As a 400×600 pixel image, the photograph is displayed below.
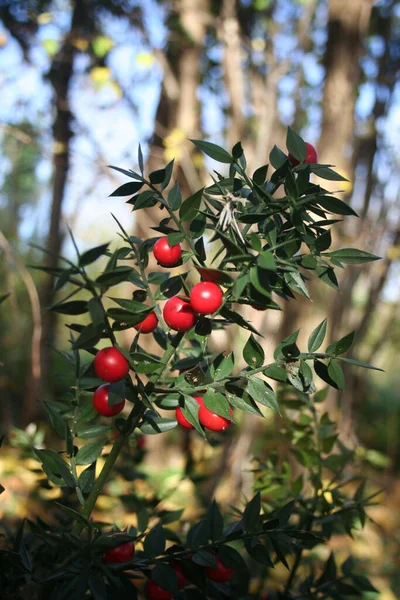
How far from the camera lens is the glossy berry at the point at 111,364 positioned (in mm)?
400

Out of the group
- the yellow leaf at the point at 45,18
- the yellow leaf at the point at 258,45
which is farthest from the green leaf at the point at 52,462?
the yellow leaf at the point at 45,18

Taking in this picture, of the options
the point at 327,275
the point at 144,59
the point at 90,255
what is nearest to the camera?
the point at 90,255

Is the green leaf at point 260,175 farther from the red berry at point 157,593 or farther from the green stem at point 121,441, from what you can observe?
the red berry at point 157,593

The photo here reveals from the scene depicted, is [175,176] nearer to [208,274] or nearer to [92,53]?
[92,53]

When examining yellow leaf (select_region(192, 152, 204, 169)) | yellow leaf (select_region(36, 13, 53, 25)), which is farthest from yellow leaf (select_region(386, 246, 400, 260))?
yellow leaf (select_region(36, 13, 53, 25))

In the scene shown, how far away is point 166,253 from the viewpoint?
437 mm

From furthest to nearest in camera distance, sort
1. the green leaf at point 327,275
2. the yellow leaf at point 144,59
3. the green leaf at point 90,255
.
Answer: the yellow leaf at point 144,59
the green leaf at point 327,275
the green leaf at point 90,255

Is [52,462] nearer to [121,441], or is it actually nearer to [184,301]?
[121,441]

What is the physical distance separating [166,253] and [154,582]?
0.31 m

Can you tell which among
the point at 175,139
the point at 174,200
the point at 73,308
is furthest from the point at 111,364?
the point at 175,139

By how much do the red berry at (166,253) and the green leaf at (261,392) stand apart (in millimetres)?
120

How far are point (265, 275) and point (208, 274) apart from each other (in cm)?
5

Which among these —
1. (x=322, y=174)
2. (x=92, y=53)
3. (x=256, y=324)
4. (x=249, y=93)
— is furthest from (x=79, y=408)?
(x=92, y=53)

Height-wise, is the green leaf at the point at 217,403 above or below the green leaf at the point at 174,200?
below
